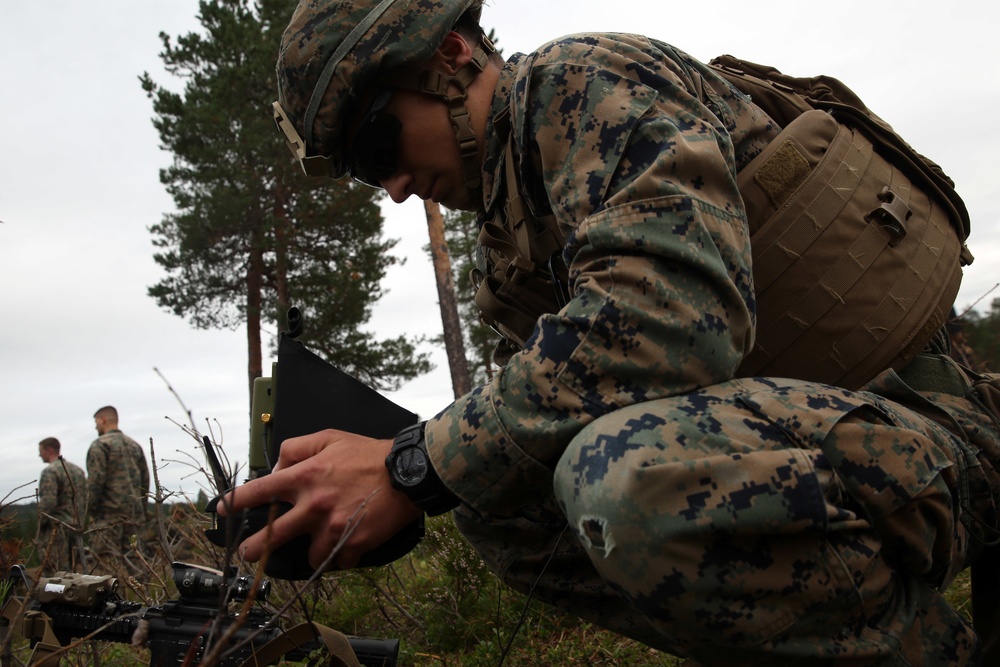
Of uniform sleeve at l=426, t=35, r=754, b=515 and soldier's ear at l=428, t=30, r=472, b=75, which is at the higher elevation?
soldier's ear at l=428, t=30, r=472, b=75

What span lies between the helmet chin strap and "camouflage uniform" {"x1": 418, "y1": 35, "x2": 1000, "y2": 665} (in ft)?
1.26

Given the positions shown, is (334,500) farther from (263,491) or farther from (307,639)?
(307,639)

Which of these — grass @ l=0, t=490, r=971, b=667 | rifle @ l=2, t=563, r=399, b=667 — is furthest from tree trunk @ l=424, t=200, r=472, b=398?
rifle @ l=2, t=563, r=399, b=667

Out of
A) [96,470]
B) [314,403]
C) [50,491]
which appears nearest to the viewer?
[314,403]

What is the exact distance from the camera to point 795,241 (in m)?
1.88

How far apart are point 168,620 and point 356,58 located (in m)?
1.77

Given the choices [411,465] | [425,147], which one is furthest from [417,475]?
[425,147]

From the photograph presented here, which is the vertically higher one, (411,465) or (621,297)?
(621,297)

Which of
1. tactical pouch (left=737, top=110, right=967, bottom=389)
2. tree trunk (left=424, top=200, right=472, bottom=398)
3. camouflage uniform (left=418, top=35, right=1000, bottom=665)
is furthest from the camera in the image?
tree trunk (left=424, top=200, right=472, bottom=398)

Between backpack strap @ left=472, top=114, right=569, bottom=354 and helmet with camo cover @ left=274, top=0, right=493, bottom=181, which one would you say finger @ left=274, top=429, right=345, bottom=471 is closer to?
backpack strap @ left=472, top=114, right=569, bottom=354

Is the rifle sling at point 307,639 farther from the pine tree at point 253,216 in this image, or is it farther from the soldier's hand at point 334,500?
the pine tree at point 253,216

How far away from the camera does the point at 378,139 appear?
220 cm

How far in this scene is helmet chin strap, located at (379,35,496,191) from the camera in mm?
2197

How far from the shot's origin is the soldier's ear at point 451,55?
2236 mm
